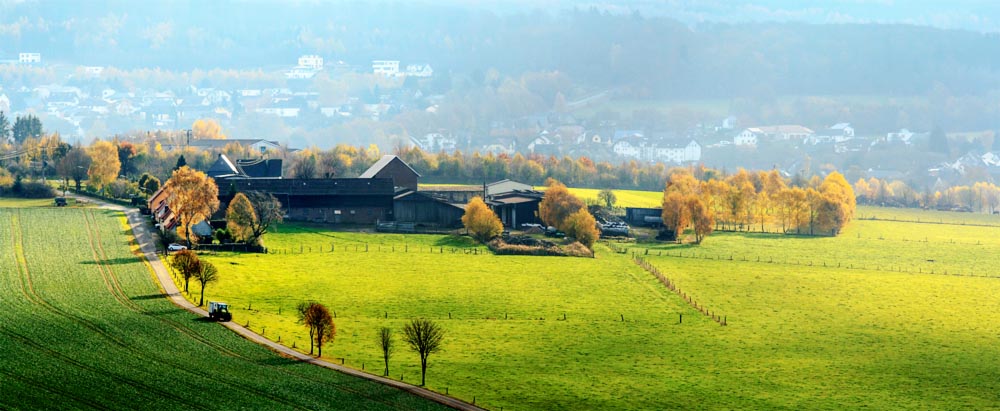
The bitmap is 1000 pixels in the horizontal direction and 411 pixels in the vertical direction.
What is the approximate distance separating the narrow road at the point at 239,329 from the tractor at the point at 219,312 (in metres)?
0.45

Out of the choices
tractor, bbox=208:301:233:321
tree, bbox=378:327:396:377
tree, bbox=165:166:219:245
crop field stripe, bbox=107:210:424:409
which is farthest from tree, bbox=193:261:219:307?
tree, bbox=165:166:219:245

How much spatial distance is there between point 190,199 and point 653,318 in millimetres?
35752

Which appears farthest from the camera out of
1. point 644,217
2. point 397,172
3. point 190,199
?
point 397,172

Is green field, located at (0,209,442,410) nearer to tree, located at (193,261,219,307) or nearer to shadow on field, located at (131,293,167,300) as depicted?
shadow on field, located at (131,293,167,300)

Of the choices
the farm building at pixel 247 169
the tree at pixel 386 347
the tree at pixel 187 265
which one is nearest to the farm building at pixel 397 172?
the farm building at pixel 247 169

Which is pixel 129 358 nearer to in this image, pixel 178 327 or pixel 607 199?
pixel 178 327

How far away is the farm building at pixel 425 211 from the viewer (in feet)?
327

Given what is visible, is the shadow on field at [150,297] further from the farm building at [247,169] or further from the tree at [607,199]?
the tree at [607,199]

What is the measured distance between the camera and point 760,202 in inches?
4663

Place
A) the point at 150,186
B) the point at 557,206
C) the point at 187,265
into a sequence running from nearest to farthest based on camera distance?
the point at 187,265, the point at 557,206, the point at 150,186

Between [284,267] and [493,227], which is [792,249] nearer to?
[493,227]

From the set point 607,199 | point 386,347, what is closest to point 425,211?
point 607,199

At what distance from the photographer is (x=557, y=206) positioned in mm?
99625

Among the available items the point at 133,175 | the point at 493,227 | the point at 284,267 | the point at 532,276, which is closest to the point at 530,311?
the point at 532,276
